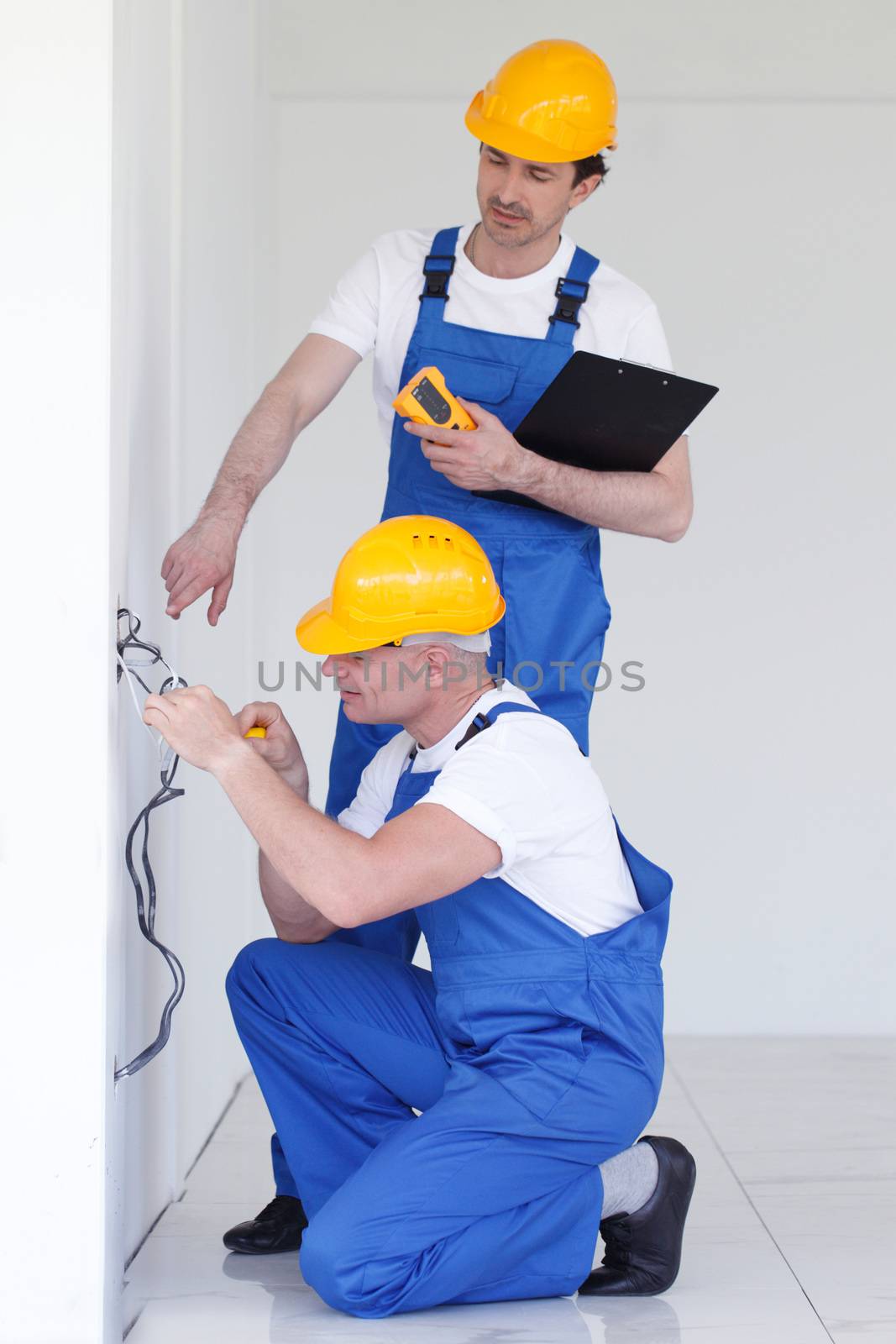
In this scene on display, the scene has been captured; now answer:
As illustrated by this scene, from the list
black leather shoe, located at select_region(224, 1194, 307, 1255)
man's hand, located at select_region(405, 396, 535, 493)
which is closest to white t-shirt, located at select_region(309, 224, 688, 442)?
man's hand, located at select_region(405, 396, 535, 493)

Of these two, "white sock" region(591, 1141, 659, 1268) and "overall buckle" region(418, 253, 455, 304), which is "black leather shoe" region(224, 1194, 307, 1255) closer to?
"white sock" region(591, 1141, 659, 1268)

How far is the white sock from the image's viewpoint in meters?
2.23

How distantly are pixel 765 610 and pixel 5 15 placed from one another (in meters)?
2.75

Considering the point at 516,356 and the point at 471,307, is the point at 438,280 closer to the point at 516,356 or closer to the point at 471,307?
the point at 471,307

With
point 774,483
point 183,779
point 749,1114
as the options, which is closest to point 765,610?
point 774,483

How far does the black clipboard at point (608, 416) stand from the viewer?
225cm

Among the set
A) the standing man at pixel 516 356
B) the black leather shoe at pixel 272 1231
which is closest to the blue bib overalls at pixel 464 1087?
the black leather shoe at pixel 272 1231

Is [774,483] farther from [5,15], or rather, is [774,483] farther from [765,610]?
[5,15]

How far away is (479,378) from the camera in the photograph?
8.25 ft

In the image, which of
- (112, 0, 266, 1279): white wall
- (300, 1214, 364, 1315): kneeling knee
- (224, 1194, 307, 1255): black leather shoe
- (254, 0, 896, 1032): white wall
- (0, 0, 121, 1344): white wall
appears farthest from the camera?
(254, 0, 896, 1032): white wall

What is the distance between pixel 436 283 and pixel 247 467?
46 cm

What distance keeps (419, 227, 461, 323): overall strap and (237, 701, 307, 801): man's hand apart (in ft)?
2.40

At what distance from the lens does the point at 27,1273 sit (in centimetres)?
180

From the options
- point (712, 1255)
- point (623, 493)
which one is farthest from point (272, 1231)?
point (623, 493)
